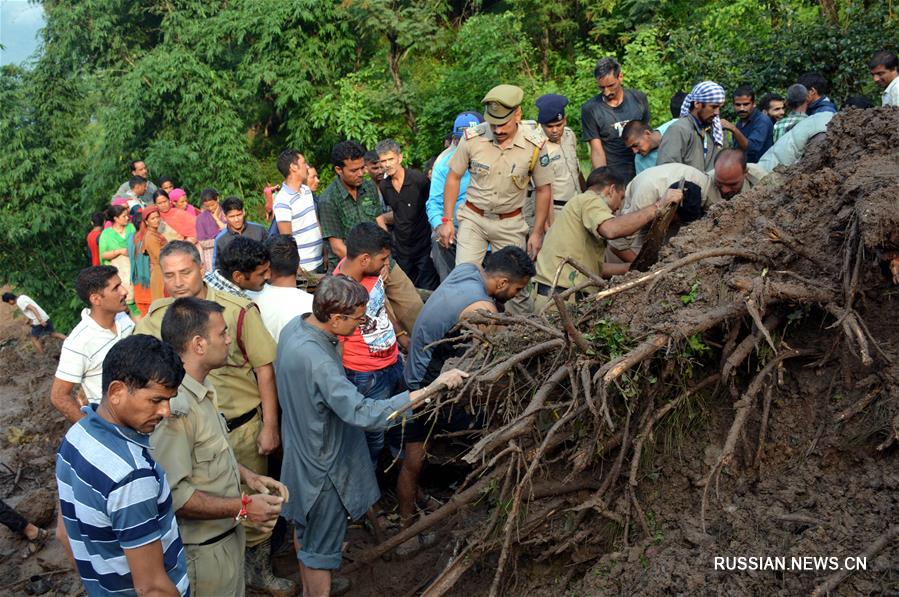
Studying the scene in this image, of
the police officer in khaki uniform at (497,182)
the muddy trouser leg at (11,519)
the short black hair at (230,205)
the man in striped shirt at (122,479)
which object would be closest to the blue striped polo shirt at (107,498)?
the man in striped shirt at (122,479)

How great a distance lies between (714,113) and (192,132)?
10.1 m

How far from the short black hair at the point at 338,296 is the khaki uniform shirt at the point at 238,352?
2.28ft

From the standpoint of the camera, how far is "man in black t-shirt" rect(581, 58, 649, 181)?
24.1 ft

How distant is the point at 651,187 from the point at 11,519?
5.45 m

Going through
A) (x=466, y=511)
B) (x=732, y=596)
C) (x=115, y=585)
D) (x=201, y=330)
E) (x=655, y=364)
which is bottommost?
(x=466, y=511)

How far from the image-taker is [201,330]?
12.2 feet

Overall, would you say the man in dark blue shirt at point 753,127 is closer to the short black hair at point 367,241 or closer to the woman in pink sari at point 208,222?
the short black hair at point 367,241

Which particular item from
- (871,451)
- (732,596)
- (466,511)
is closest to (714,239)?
(871,451)

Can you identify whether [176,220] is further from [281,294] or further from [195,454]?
[195,454]

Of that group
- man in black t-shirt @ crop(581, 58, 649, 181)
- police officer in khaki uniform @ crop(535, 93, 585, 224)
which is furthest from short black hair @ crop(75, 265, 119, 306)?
man in black t-shirt @ crop(581, 58, 649, 181)

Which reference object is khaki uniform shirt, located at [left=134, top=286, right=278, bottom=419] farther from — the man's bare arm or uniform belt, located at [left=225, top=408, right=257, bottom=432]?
the man's bare arm

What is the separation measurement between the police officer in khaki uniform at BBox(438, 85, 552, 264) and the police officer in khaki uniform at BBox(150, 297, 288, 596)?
3063mm

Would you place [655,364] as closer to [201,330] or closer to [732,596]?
[732,596]

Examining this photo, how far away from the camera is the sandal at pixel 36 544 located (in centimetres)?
617
